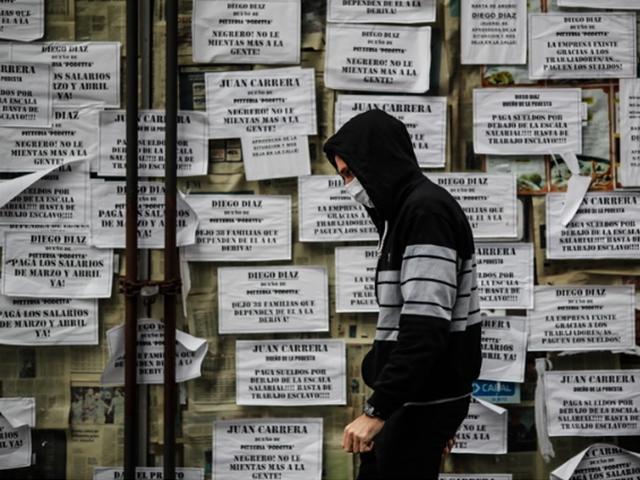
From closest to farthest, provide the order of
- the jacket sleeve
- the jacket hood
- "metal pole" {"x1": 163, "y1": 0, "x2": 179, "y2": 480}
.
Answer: the jacket sleeve, the jacket hood, "metal pole" {"x1": 163, "y1": 0, "x2": 179, "y2": 480}

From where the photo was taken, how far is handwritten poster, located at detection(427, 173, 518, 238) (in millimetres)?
3189

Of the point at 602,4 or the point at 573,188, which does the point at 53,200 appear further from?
the point at 602,4

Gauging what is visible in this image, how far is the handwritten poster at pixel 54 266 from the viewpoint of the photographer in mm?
3148

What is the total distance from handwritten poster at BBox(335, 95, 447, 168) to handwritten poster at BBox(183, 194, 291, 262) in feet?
1.30

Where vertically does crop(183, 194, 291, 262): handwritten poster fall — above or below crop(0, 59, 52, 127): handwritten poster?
below

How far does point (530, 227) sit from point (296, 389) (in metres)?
1.04

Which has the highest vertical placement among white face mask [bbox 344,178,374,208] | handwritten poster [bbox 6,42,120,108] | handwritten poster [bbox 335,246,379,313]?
handwritten poster [bbox 6,42,120,108]

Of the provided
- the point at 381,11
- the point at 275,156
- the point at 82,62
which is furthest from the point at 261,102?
the point at 82,62

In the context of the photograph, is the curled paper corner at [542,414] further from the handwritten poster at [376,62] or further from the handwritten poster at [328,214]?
the handwritten poster at [376,62]

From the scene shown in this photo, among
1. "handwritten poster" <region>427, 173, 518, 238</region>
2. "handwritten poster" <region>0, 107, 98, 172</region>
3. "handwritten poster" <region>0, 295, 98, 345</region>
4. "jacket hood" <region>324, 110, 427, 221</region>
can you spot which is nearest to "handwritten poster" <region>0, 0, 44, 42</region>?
"handwritten poster" <region>0, 107, 98, 172</region>

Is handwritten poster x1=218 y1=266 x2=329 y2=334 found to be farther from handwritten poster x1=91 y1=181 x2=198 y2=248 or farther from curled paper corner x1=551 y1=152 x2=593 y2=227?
curled paper corner x1=551 y1=152 x2=593 y2=227

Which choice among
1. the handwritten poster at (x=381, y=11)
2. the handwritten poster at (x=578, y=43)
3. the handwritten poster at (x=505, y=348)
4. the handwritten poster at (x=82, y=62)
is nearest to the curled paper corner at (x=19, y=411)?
the handwritten poster at (x=82, y=62)

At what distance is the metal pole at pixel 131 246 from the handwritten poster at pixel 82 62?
12 cm

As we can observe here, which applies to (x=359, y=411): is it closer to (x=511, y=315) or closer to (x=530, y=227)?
(x=511, y=315)
